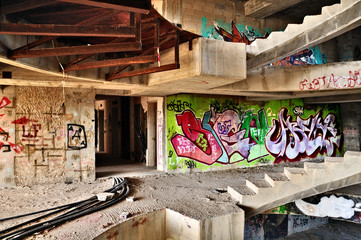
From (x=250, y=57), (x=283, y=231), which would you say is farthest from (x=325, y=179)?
(x=283, y=231)

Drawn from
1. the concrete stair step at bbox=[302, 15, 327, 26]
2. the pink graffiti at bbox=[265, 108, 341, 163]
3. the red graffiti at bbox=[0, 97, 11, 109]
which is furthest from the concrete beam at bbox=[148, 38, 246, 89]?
the pink graffiti at bbox=[265, 108, 341, 163]

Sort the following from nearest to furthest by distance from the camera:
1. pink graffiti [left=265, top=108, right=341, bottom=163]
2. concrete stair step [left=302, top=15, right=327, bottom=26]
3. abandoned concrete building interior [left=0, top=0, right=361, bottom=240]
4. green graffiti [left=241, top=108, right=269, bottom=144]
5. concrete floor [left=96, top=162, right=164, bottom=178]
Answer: abandoned concrete building interior [left=0, top=0, right=361, bottom=240], concrete stair step [left=302, top=15, right=327, bottom=26], concrete floor [left=96, top=162, right=164, bottom=178], green graffiti [left=241, top=108, right=269, bottom=144], pink graffiti [left=265, top=108, right=341, bottom=163]

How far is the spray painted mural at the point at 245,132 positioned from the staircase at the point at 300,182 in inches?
123

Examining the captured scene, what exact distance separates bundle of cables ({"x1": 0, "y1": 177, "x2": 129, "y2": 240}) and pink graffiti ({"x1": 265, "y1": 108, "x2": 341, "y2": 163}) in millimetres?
8216

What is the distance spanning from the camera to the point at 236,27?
35.5ft

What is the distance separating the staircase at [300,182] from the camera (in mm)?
7094

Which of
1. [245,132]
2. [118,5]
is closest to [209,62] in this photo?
[118,5]

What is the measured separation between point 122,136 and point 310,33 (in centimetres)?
1113

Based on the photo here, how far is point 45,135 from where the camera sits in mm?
7883

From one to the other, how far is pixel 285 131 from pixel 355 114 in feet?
14.5

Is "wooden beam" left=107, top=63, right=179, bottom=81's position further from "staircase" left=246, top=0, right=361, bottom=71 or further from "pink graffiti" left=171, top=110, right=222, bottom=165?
"pink graffiti" left=171, top=110, right=222, bottom=165

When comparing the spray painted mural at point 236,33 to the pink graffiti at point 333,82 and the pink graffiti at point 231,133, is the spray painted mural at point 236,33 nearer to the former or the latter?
the pink graffiti at point 231,133

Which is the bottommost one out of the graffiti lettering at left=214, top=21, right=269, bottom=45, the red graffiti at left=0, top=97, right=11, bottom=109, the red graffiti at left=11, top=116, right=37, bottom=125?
the red graffiti at left=11, top=116, right=37, bottom=125

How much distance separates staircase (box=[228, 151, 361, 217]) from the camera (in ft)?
23.3
